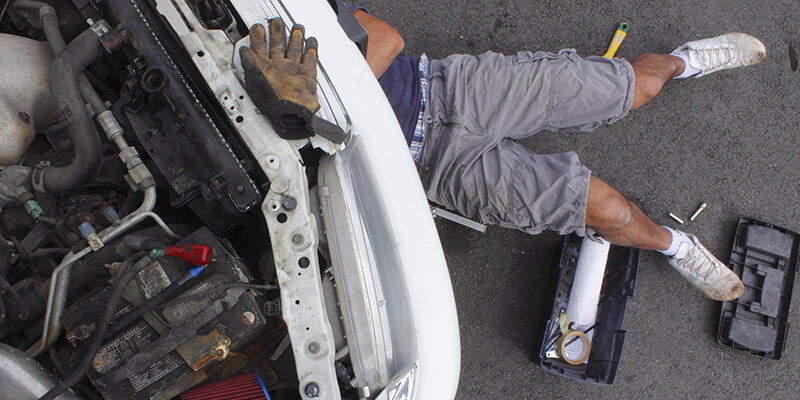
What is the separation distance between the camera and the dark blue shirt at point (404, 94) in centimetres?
164

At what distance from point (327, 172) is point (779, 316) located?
93.4 inches

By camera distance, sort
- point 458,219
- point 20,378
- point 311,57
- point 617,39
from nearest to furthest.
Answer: point 20,378, point 311,57, point 458,219, point 617,39

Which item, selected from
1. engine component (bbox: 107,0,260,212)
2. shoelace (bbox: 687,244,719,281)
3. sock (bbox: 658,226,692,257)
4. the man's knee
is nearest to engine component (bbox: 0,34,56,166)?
engine component (bbox: 107,0,260,212)

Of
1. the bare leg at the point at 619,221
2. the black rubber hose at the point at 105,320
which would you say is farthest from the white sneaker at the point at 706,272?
the black rubber hose at the point at 105,320

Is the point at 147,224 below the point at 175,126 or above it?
below

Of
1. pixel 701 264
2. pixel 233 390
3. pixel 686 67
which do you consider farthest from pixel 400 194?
pixel 686 67

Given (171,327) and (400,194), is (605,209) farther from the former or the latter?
(171,327)

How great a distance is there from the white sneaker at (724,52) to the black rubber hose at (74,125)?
250 centimetres

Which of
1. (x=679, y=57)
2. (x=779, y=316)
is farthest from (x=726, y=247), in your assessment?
(x=679, y=57)

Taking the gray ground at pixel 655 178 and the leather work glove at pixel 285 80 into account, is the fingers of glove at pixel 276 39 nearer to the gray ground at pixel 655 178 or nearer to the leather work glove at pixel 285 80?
the leather work glove at pixel 285 80

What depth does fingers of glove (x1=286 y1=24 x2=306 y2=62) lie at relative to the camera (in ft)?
3.78

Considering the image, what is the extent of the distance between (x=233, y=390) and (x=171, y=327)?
218mm

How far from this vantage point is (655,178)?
2195 mm

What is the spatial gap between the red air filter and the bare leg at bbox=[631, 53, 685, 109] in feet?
6.08
